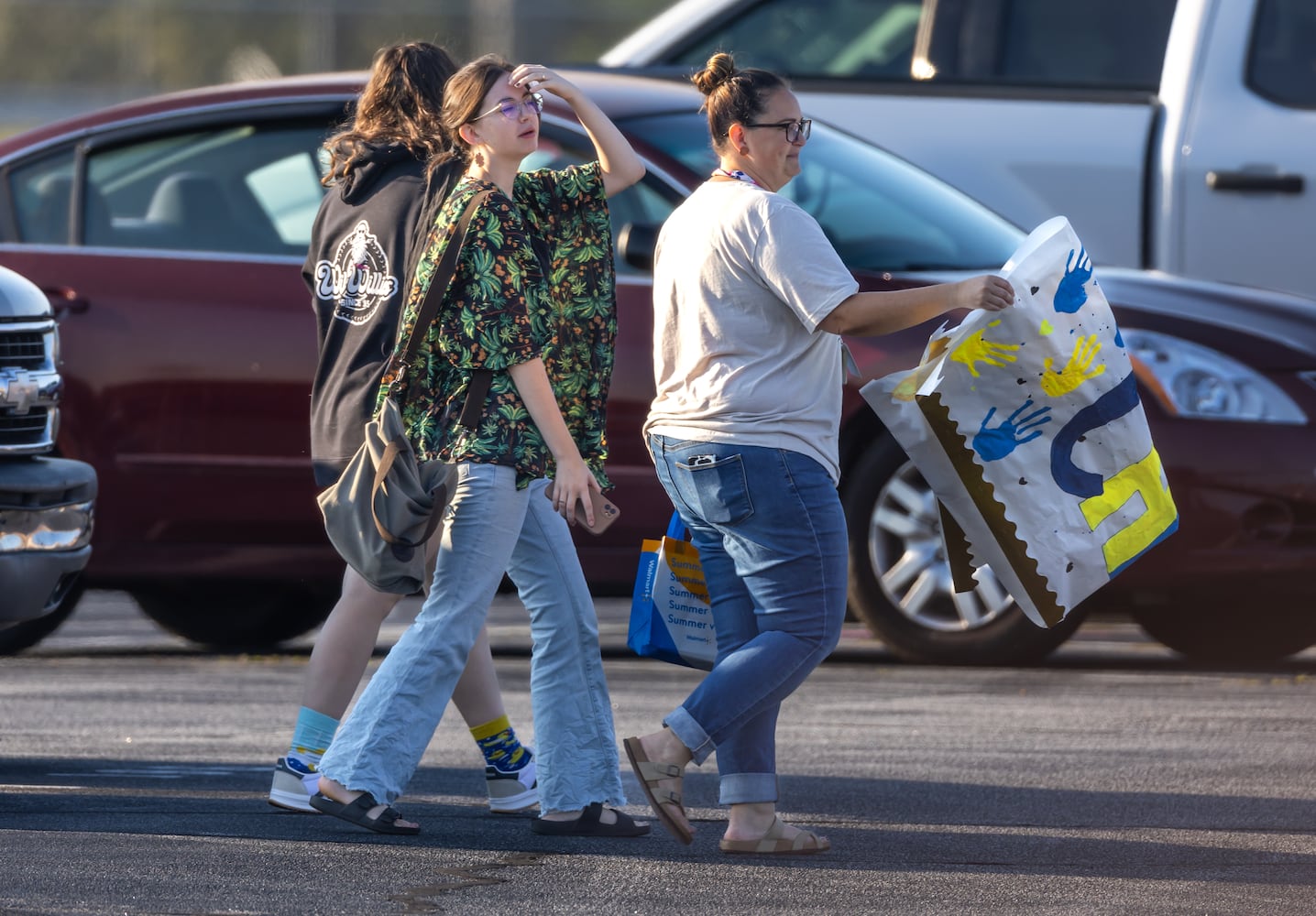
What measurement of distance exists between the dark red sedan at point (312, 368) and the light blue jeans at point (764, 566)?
2.70 m

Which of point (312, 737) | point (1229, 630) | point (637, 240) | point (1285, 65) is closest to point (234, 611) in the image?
point (637, 240)

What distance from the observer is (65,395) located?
776cm

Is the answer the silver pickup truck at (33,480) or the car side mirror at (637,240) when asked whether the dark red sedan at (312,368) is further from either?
the silver pickup truck at (33,480)

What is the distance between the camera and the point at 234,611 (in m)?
8.77

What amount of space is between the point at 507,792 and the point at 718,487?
0.96m

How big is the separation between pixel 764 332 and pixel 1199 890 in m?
1.27

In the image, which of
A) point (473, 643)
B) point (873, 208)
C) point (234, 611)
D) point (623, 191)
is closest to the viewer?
point (473, 643)

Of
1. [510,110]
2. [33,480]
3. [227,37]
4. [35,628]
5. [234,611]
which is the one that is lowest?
[227,37]

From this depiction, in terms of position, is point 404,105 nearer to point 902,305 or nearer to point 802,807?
point 902,305

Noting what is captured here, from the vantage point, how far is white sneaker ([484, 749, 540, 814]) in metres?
5.32

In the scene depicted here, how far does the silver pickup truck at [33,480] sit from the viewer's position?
5.30m

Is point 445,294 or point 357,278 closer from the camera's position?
point 445,294

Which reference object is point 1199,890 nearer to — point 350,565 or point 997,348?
point 997,348

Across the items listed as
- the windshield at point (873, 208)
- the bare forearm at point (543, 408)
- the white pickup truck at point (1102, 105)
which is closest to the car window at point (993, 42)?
the white pickup truck at point (1102, 105)
